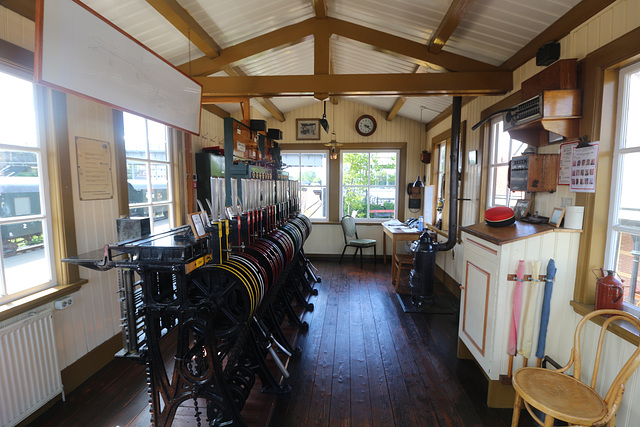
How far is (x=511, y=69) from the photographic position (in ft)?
9.53

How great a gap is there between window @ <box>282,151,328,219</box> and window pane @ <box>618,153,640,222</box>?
485 cm

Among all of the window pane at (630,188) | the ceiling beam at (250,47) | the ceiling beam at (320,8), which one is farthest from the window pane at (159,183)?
the window pane at (630,188)

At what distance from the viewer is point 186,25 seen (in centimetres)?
260

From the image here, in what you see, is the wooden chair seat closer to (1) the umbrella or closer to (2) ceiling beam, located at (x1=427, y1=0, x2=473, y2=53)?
(1) the umbrella

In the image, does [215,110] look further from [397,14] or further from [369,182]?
[369,182]

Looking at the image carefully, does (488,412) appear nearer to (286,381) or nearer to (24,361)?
(286,381)

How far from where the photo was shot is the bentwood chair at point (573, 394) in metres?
1.38

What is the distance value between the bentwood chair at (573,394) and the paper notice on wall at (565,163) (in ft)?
3.05

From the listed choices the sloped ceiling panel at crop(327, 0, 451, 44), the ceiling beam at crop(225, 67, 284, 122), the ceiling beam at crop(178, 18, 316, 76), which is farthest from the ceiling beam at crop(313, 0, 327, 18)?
the ceiling beam at crop(225, 67, 284, 122)

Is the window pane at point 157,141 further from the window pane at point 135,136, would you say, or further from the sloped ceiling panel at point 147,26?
the sloped ceiling panel at point 147,26

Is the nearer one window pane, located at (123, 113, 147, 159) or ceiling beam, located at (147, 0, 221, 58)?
ceiling beam, located at (147, 0, 221, 58)

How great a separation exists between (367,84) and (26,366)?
3.48 meters

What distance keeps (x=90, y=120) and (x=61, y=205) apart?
0.74 m

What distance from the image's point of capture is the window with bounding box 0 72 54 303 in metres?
1.92
